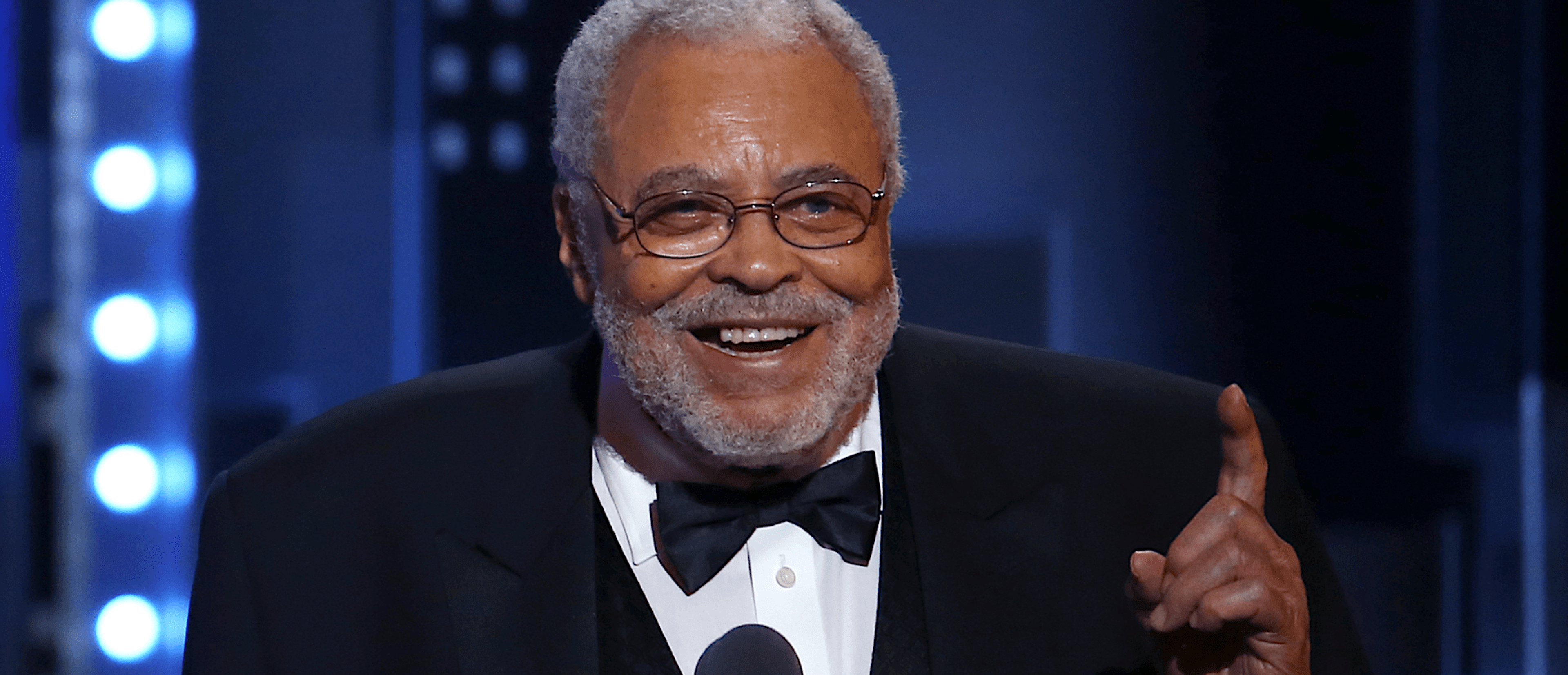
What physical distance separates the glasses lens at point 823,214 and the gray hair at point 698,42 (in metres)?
0.13

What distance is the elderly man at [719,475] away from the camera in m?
1.62

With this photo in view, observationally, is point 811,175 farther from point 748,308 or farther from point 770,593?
point 770,593

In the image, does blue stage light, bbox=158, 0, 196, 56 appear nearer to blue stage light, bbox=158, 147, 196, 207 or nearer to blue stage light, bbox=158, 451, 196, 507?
blue stage light, bbox=158, 147, 196, 207

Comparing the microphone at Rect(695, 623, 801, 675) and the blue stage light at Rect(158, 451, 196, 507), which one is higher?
the blue stage light at Rect(158, 451, 196, 507)

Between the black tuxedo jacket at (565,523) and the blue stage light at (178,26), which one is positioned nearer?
the black tuxedo jacket at (565,523)

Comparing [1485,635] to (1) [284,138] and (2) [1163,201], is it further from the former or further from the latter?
(1) [284,138]

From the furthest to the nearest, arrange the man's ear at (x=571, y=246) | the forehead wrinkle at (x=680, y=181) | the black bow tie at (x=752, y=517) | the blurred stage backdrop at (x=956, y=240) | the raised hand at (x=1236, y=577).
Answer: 1. the blurred stage backdrop at (x=956, y=240)
2. the man's ear at (x=571, y=246)
3. the black bow tie at (x=752, y=517)
4. the forehead wrinkle at (x=680, y=181)
5. the raised hand at (x=1236, y=577)

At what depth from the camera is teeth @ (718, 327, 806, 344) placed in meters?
1.65

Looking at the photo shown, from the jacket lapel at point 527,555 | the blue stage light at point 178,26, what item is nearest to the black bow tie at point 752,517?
the jacket lapel at point 527,555

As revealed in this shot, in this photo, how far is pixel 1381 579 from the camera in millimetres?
2480

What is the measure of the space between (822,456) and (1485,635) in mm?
1618

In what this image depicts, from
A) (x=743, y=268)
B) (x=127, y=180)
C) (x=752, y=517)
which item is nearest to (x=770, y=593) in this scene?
(x=752, y=517)

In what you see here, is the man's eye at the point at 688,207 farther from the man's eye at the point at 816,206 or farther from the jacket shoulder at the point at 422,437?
the jacket shoulder at the point at 422,437

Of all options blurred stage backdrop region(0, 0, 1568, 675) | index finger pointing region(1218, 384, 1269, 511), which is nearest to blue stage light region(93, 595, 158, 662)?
blurred stage backdrop region(0, 0, 1568, 675)
